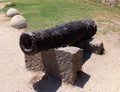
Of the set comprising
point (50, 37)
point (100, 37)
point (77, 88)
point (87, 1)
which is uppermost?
point (50, 37)

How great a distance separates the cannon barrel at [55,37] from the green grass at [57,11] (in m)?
3.61

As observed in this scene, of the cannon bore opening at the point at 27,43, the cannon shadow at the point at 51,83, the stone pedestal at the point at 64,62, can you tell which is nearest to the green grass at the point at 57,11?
the stone pedestal at the point at 64,62

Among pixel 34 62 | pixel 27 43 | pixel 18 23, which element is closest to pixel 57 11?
pixel 18 23

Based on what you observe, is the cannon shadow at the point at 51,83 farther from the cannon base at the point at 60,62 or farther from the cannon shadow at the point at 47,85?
the cannon base at the point at 60,62

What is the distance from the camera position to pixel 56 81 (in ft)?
31.5


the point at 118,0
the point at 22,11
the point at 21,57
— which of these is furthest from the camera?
the point at 118,0

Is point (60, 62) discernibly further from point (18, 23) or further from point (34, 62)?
point (18, 23)

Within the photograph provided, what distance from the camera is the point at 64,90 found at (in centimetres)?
923

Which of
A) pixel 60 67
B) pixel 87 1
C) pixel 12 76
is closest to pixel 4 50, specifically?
pixel 12 76

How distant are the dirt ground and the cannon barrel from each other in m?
0.93

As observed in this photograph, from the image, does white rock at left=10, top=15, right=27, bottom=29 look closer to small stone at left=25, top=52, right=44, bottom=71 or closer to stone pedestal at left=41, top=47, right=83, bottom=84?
small stone at left=25, top=52, right=44, bottom=71

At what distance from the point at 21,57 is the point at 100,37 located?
3565mm

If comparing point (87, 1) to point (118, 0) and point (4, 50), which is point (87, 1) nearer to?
point (118, 0)

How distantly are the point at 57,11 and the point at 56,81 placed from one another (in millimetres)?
7752
